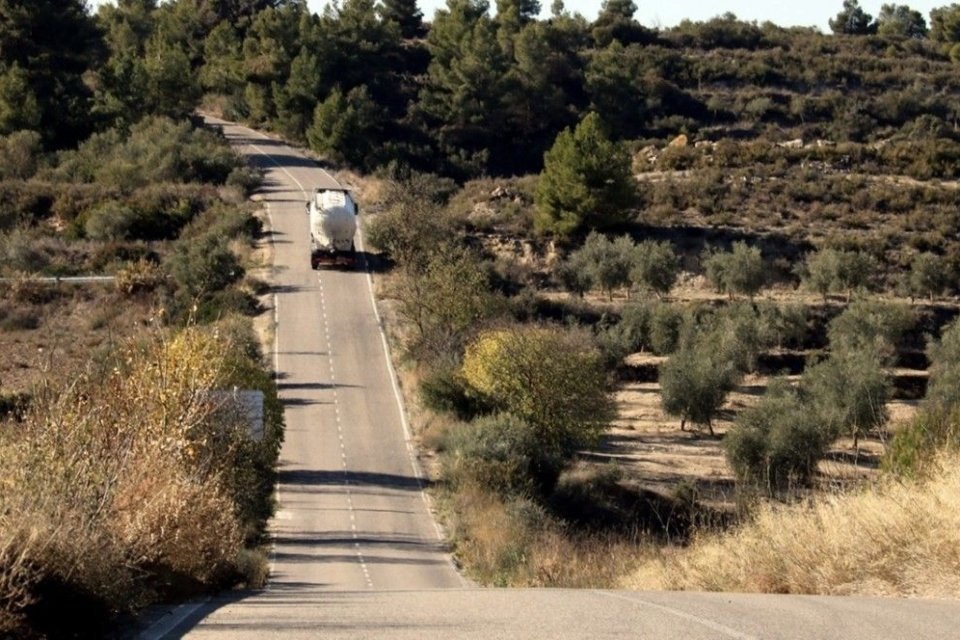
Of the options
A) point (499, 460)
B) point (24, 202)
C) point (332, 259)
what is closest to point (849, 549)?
point (499, 460)

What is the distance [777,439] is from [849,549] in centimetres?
2625

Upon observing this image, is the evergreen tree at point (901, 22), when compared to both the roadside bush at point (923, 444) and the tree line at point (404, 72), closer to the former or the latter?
the tree line at point (404, 72)

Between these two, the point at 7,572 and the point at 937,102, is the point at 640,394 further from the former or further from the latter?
the point at 937,102

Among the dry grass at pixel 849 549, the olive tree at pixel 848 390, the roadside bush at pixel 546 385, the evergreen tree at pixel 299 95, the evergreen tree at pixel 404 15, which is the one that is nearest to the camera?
the dry grass at pixel 849 549

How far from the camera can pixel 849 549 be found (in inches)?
413

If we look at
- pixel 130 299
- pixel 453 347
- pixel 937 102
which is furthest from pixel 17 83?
pixel 937 102

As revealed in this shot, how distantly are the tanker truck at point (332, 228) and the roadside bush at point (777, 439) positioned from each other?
26224 millimetres

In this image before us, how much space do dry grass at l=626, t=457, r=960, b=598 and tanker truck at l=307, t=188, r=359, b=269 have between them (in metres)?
49.5

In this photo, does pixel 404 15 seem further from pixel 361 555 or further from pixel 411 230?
pixel 361 555

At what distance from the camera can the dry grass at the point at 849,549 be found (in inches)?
388

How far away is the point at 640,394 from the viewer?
49.2 meters

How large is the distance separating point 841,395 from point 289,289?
2659 centimetres

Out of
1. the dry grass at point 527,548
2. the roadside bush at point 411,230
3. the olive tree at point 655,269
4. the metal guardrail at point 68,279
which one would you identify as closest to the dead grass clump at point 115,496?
the dry grass at point 527,548

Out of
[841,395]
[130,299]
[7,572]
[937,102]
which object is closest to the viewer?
[7,572]
